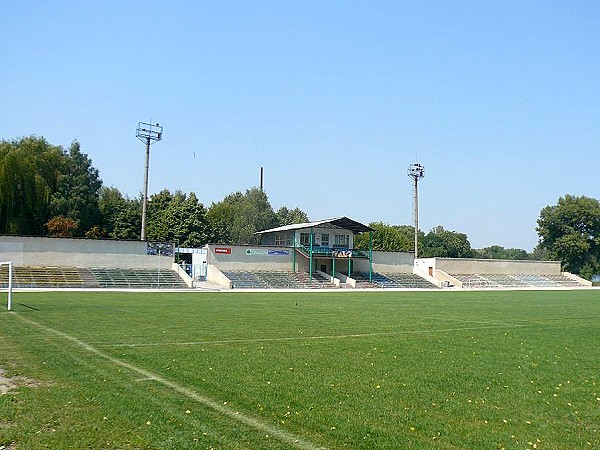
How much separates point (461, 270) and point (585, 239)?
30.6 m

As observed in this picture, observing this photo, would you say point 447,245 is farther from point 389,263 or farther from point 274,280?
point 274,280

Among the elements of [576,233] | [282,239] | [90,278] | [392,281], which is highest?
[576,233]

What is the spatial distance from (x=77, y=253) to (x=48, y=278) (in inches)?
244

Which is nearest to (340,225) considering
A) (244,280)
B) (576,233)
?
(244,280)

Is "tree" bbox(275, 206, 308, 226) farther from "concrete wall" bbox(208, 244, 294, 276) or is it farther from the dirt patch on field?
the dirt patch on field

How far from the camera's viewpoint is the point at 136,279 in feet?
183

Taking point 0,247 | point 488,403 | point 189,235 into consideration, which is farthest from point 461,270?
point 488,403

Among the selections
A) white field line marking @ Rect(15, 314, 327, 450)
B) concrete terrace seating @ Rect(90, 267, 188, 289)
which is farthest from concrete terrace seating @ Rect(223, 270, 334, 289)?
white field line marking @ Rect(15, 314, 327, 450)

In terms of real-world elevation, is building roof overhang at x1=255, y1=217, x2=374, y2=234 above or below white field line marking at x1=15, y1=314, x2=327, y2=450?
above

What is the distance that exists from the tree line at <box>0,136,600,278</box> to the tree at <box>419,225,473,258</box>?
572 millimetres

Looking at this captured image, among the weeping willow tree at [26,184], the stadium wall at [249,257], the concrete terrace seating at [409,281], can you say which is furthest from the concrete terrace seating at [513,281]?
the weeping willow tree at [26,184]

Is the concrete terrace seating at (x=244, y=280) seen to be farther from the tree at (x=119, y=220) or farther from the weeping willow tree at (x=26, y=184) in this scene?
the weeping willow tree at (x=26, y=184)

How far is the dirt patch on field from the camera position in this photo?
8984mm

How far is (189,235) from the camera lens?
261 ft
